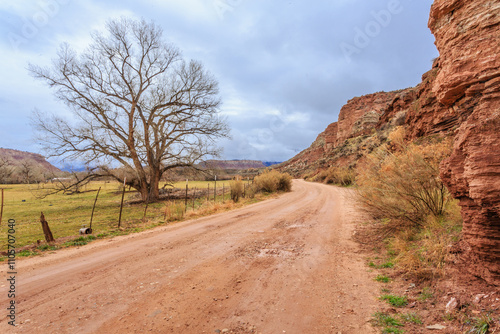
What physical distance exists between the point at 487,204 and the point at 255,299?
138 inches

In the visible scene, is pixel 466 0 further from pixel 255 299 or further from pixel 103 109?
pixel 103 109

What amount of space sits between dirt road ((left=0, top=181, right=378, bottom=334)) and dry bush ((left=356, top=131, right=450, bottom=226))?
1497mm

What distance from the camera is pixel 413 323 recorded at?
9.95 ft

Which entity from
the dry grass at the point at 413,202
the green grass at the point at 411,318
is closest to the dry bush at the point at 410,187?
the dry grass at the point at 413,202

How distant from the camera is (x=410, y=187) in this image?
20.1 feet

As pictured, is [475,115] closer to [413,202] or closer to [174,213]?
[413,202]

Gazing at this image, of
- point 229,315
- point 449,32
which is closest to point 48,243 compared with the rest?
point 229,315

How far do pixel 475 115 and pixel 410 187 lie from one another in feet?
9.95

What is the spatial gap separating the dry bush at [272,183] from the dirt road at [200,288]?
61.5 feet

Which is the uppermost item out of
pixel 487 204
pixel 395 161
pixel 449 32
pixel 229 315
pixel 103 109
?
pixel 103 109

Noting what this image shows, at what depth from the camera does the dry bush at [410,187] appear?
573cm

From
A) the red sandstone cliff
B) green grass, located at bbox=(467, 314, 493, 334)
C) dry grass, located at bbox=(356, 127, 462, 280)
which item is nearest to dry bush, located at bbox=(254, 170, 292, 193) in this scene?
dry grass, located at bbox=(356, 127, 462, 280)

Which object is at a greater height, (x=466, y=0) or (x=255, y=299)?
(x=466, y=0)

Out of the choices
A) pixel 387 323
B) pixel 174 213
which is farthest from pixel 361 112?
pixel 387 323
